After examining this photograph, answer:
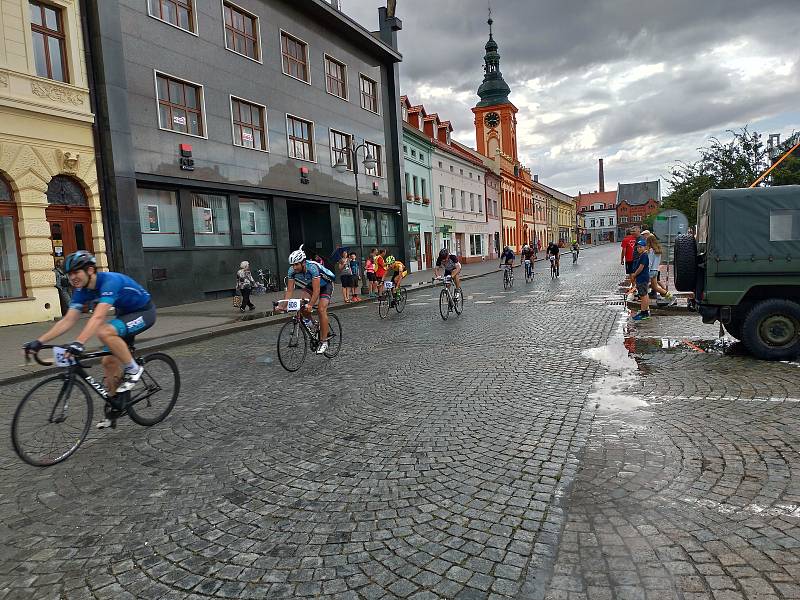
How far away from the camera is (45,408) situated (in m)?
4.62

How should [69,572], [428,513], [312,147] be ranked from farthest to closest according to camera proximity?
[312,147], [428,513], [69,572]

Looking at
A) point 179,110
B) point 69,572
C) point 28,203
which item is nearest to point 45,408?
point 69,572

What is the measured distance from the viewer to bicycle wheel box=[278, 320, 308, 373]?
7.87m

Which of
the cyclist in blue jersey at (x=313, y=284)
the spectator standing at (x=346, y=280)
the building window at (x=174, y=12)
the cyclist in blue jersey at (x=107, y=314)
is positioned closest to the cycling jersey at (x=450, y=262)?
the spectator standing at (x=346, y=280)

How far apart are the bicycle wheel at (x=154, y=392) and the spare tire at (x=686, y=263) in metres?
7.12

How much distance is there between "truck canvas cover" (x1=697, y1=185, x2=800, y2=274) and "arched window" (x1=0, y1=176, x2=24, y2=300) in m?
15.8

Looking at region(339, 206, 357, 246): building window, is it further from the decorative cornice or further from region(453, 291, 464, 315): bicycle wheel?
region(453, 291, 464, 315): bicycle wheel

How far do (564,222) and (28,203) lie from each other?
101396 mm

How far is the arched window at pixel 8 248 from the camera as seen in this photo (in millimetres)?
13633

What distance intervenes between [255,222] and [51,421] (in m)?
18.5

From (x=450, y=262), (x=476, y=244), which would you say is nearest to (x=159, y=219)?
(x=450, y=262)

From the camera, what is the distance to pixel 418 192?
38.9m

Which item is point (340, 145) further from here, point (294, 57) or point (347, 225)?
point (294, 57)

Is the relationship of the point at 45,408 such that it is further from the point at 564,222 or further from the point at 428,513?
the point at 564,222
